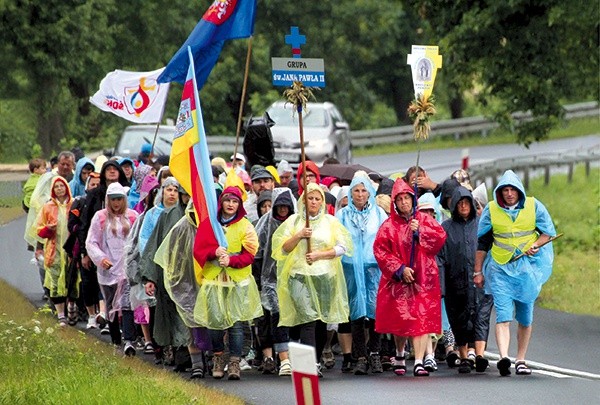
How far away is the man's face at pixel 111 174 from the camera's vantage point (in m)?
18.5

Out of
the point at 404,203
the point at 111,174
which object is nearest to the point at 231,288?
the point at 404,203

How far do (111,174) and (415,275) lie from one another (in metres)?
4.26

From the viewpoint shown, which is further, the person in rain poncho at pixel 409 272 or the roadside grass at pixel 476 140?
the roadside grass at pixel 476 140

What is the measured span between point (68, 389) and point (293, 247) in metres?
3.12

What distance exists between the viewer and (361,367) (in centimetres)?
1591

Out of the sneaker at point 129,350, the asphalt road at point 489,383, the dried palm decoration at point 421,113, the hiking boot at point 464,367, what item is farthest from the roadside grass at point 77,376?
the dried palm decoration at point 421,113

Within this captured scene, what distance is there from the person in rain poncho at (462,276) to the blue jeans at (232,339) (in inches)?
75.5

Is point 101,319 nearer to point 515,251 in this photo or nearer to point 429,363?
point 429,363

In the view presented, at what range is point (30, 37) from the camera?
40844 mm

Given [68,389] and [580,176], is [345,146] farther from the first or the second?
[68,389]

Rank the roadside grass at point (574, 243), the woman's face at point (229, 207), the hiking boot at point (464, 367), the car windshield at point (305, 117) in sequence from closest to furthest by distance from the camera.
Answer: the woman's face at point (229, 207) < the hiking boot at point (464, 367) < the roadside grass at point (574, 243) < the car windshield at point (305, 117)

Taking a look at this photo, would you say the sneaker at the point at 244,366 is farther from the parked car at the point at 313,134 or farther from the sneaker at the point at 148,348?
the parked car at the point at 313,134

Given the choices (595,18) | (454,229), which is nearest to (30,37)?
(595,18)

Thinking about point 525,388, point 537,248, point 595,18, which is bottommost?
point 525,388
